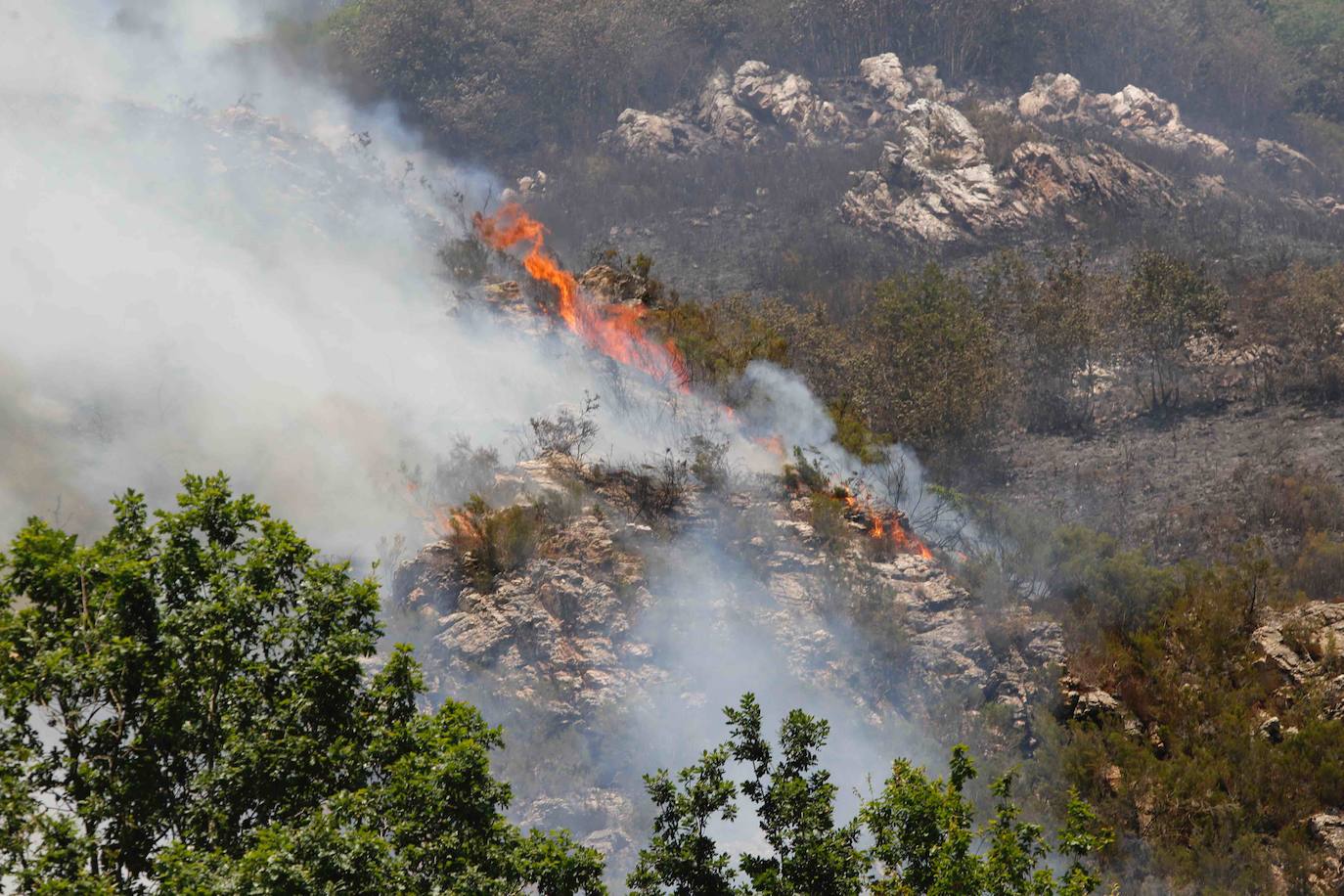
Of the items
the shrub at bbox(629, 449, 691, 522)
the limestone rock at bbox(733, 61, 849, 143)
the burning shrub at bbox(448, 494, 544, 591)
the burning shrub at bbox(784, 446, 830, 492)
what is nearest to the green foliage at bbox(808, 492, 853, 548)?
the burning shrub at bbox(784, 446, 830, 492)

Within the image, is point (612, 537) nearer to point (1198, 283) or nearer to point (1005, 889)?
point (1005, 889)

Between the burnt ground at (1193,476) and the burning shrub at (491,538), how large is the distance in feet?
74.5

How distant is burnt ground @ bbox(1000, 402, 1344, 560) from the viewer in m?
46.7

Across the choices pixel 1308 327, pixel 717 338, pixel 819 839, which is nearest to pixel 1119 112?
pixel 1308 327

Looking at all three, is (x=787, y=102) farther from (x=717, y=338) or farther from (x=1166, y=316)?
(x=717, y=338)

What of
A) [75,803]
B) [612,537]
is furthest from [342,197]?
[75,803]

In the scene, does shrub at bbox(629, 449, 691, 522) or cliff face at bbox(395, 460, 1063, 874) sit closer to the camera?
cliff face at bbox(395, 460, 1063, 874)

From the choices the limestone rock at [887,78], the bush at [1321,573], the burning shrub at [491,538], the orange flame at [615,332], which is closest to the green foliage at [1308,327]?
the bush at [1321,573]

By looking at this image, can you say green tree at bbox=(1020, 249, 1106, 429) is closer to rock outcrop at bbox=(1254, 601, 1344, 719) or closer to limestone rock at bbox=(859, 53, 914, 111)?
rock outcrop at bbox=(1254, 601, 1344, 719)

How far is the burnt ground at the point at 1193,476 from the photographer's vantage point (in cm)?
4672

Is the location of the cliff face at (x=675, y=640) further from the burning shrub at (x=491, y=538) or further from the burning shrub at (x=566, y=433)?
the burning shrub at (x=566, y=433)

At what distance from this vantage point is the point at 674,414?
4469 centimetres

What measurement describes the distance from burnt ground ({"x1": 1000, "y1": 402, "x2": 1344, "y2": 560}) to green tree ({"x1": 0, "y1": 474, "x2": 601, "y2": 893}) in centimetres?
3451

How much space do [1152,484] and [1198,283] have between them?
16.3 metres
